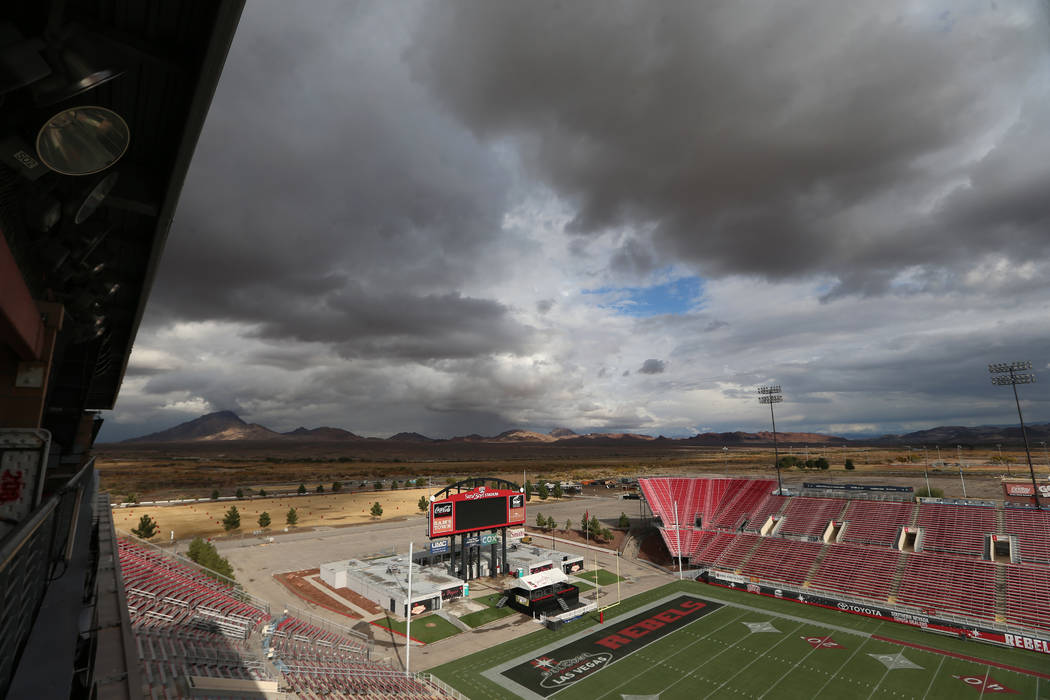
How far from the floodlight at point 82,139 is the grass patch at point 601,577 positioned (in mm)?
45399

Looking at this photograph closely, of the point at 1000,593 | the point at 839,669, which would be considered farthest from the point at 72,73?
the point at 1000,593

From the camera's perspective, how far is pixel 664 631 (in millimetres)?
33938

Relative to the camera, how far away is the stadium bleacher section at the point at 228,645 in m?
16.7

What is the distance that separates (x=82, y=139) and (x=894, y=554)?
182 ft

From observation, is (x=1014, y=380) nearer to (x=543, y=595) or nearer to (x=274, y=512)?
(x=543, y=595)

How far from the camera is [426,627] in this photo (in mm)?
34125

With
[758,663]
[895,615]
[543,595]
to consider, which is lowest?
[758,663]

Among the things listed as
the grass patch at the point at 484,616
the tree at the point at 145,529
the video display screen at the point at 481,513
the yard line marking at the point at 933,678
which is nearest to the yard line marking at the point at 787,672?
the yard line marking at the point at 933,678

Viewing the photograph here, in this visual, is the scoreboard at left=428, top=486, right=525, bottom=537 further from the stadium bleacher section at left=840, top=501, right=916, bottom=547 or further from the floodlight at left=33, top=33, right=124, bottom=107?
the floodlight at left=33, top=33, right=124, bottom=107

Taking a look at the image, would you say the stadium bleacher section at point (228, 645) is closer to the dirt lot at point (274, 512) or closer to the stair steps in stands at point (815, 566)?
the dirt lot at point (274, 512)

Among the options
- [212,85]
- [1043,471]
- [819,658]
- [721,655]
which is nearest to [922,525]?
[819,658]


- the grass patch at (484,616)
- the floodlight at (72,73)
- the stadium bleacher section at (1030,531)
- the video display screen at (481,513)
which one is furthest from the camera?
the video display screen at (481,513)

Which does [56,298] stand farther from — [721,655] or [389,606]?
[721,655]

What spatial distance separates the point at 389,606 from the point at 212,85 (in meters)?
39.0
